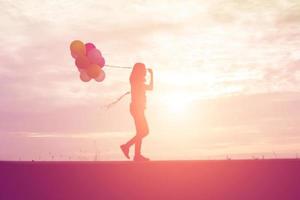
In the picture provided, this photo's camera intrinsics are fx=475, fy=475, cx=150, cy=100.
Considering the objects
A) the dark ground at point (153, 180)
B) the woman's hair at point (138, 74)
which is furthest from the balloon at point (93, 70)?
the dark ground at point (153, 180)

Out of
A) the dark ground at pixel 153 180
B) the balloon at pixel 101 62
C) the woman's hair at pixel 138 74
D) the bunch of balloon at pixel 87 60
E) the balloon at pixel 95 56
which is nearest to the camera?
the dark ground at pixel 153 180

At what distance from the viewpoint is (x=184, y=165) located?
28.2 feet

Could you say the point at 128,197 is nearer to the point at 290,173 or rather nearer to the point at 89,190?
the point at 89,190

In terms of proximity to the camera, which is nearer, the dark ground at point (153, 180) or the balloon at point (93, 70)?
the dark ground at point (153, 180)

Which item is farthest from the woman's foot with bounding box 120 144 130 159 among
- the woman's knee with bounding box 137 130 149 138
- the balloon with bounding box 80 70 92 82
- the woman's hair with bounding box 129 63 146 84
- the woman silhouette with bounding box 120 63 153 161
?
the balloon with bounding box 80 70 92 82

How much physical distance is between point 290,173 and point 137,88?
16.1 feet

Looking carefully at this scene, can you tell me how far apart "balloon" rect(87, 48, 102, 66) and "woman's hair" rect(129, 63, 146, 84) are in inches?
41.2

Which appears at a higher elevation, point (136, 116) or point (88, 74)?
point (88, 74)

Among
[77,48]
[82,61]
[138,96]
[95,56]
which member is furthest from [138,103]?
[77,48]

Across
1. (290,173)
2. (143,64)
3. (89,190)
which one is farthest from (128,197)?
(143,64)

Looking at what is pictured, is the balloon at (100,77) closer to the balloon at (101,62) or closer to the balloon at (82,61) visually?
the balloon at (101,62)

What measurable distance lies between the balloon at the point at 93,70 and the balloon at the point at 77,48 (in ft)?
1.59

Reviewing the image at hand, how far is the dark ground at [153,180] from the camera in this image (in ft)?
26.3

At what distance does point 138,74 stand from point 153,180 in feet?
15.0
